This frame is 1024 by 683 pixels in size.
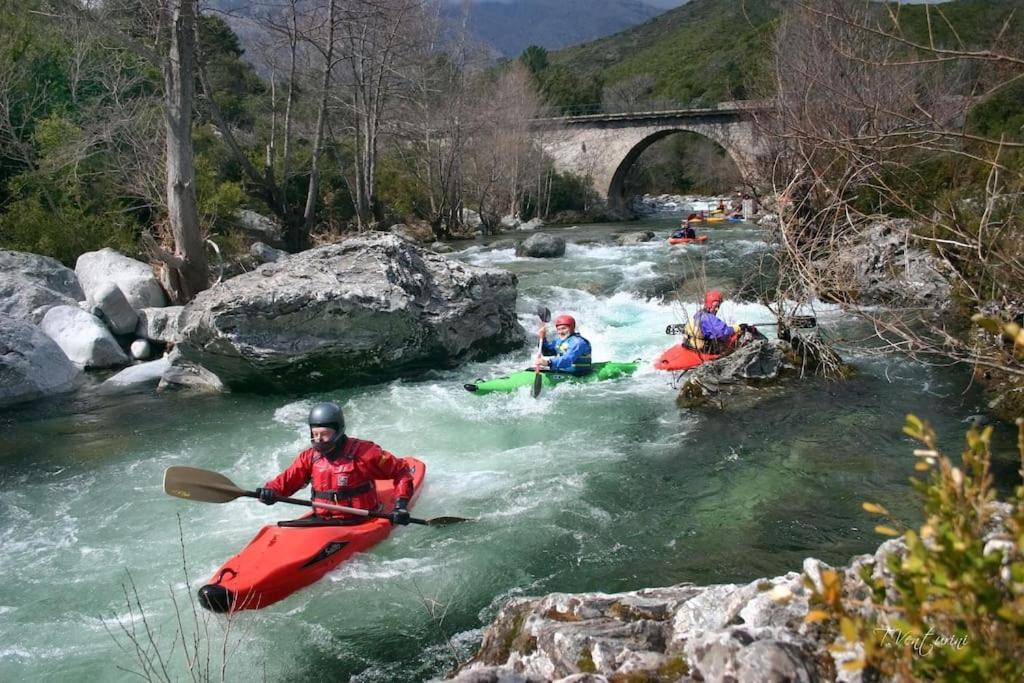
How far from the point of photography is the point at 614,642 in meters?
2.68

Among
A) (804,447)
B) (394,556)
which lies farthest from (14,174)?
(804,447)

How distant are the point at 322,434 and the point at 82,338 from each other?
22.5ft

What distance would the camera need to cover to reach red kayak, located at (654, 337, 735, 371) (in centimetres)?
889

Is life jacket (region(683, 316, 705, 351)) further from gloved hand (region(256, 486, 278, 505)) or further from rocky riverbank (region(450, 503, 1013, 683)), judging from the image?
rocky riverbank (region(450, 503, 1013, 683))

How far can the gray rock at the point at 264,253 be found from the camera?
1537 cm

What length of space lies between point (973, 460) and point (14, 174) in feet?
57.9

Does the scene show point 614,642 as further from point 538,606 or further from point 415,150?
point 415,150

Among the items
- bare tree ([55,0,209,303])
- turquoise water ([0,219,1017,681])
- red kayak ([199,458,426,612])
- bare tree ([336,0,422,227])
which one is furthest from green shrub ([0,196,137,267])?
red kayak ([199,458,426,612])

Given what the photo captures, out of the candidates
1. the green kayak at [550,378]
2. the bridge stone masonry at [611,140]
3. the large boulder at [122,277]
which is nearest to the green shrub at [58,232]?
the large boulder at [122,277]

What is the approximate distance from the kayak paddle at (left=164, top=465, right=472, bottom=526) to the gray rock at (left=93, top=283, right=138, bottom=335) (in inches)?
261

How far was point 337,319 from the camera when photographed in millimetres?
8547

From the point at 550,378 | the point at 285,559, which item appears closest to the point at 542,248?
the point at 550,378

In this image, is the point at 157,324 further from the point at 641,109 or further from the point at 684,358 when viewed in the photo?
the point at 641,109

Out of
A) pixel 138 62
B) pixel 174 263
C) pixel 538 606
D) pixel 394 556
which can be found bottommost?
pixel 394 556
